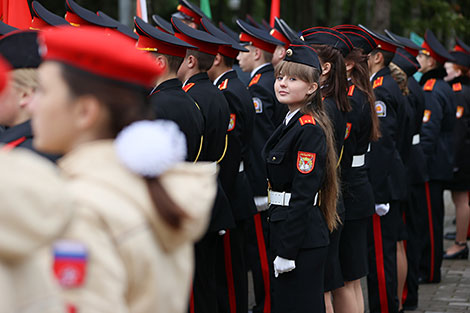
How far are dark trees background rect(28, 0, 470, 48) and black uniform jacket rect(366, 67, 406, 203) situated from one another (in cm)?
434

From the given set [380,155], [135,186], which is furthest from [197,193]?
[380,155]

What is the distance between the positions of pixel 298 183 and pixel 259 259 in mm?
2236

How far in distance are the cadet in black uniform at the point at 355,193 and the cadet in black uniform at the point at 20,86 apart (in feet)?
8.89

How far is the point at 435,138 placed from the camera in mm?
8375

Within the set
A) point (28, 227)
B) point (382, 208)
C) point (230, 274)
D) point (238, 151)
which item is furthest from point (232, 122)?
point (28, 227)

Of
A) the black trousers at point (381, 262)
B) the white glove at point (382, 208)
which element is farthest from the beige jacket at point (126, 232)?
the black trousers at point (381, 262)

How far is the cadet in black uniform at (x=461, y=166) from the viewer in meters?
8.98

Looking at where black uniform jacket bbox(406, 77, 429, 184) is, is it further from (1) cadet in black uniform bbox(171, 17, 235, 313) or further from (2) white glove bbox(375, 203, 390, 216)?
(1) cadet in black uniform bbox(171, 17, 235, 313)

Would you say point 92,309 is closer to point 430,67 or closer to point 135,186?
point 135,186

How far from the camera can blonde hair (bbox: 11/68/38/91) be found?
3.11 m

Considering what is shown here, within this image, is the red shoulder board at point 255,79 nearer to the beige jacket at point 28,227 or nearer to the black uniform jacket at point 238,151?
the black uniform jacket at point 238,151

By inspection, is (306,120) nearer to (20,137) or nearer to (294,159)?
(294,159)

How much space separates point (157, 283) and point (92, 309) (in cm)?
22

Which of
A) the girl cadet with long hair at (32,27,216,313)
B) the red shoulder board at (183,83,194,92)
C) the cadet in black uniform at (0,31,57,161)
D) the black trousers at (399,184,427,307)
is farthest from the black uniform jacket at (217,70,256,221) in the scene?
the girl cadet with long hair at (32,27,216,313)
